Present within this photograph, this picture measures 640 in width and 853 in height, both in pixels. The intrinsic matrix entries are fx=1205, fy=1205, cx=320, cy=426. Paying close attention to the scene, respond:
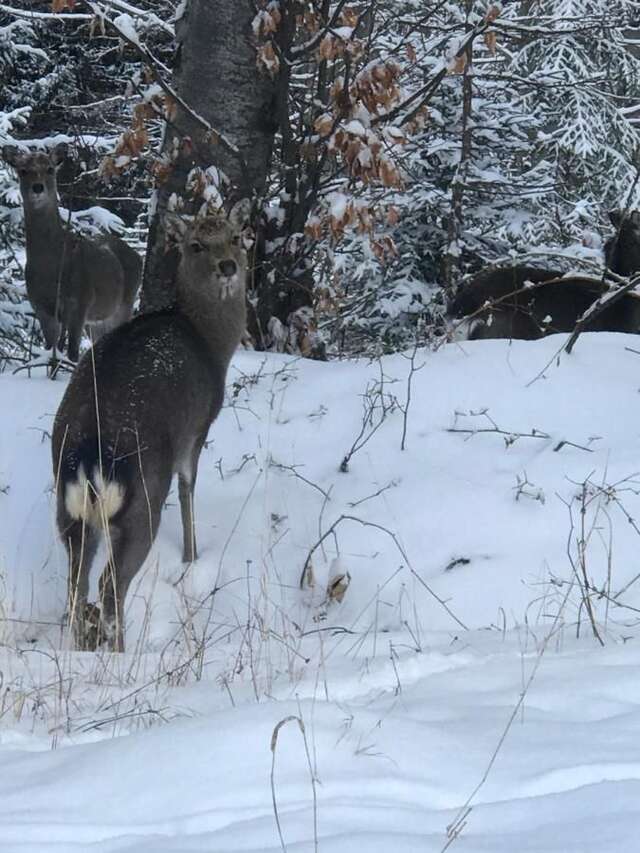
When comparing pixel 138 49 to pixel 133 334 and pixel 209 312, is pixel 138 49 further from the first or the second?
pixel 133 334

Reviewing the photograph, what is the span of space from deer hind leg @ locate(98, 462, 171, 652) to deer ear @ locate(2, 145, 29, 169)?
5560 mm

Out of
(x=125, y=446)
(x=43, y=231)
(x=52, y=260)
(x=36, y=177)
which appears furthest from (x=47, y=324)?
(x=125, y=446)

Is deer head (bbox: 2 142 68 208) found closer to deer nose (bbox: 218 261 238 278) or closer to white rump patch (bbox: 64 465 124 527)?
deer nose (bbox: 218 261 238 278)

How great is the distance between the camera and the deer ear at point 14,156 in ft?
32.6

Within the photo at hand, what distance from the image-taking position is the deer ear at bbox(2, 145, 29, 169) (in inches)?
391

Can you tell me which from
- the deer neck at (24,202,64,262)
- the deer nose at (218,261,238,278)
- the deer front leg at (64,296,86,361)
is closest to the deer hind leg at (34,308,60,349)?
the deer front leg at (64,296,86,361)

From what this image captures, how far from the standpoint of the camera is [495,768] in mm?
2641

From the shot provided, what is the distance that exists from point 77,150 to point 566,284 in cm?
551

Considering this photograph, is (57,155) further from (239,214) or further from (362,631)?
(362,631)

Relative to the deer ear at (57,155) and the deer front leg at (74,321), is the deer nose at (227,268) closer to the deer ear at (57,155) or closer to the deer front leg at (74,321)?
the deer front leg at (74,321)

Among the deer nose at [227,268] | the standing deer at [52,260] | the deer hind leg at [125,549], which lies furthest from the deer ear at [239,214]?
the standing deer at [52,260]

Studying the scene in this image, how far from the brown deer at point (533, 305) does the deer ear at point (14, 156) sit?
3.74m

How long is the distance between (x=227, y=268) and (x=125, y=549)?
2.09 meters

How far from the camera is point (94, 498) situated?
494 centimetres
